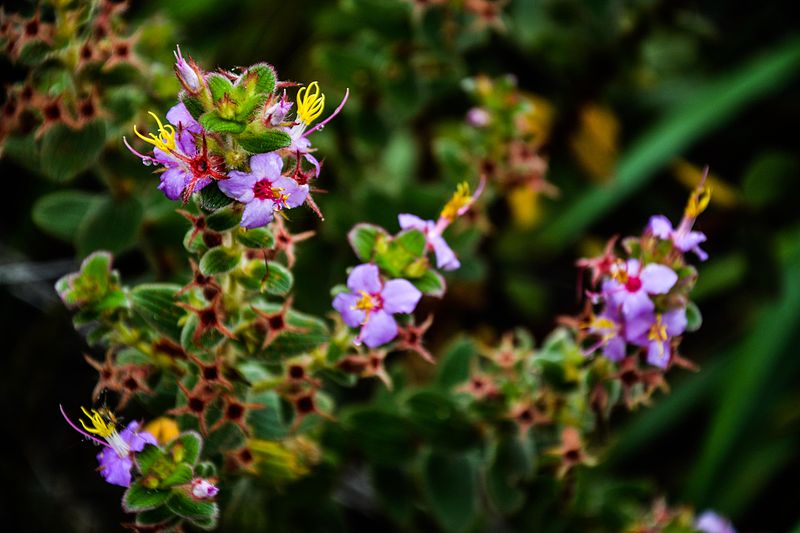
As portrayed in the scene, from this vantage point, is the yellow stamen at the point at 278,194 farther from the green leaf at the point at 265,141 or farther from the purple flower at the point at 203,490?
the purple flower at the point at 203,490

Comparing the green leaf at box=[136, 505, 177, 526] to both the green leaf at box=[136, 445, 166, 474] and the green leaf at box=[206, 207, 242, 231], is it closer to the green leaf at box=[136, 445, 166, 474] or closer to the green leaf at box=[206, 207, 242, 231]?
the green leaf at box=[136, 445, 166, 474]

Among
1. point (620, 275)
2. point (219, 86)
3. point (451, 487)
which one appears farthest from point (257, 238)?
point (451, 487)

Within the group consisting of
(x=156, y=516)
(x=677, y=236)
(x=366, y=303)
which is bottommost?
(x=156, y=516)

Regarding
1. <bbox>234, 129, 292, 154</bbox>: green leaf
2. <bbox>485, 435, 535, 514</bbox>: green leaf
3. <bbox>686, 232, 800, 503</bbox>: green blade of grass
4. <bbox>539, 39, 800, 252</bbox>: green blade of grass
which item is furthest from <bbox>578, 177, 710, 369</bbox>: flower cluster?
<bbox>539, 39, 800, 252</bbox>: green blade of grass

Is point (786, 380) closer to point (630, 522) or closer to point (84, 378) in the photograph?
point (630, 522)

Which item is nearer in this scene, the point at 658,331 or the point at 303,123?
the point at 303,123

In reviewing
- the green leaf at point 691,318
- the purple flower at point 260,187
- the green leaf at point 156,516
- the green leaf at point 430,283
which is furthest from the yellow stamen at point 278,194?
the green leaf at point 691,318

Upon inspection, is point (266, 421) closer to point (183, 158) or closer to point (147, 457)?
point (147, 457)
